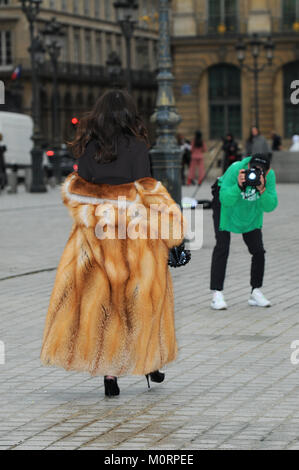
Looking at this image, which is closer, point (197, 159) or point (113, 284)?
point (113, 284)

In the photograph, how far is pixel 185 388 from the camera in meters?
6.57

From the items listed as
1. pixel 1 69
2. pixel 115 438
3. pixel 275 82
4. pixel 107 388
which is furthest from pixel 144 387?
pixel 1 69

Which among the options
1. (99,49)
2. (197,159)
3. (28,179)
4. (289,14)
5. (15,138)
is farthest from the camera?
(99,49)

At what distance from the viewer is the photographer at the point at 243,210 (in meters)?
8.91

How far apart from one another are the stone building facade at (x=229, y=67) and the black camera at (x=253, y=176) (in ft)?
167

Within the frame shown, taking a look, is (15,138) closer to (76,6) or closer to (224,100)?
(224,100)

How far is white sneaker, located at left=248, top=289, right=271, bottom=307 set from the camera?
9.51 m

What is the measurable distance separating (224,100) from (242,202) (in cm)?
5183

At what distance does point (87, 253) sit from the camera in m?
6.28

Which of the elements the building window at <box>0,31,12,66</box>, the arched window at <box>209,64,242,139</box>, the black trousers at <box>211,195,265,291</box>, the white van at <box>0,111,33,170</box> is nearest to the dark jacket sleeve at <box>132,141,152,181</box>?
the black trousers at <box>211,195,265,291</box>

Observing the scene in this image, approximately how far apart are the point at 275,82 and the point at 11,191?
29751mm

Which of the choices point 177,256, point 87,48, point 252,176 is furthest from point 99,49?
point 177,256

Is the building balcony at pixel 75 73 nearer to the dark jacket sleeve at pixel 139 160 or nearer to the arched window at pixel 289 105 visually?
the arched window at pixel 289 105
